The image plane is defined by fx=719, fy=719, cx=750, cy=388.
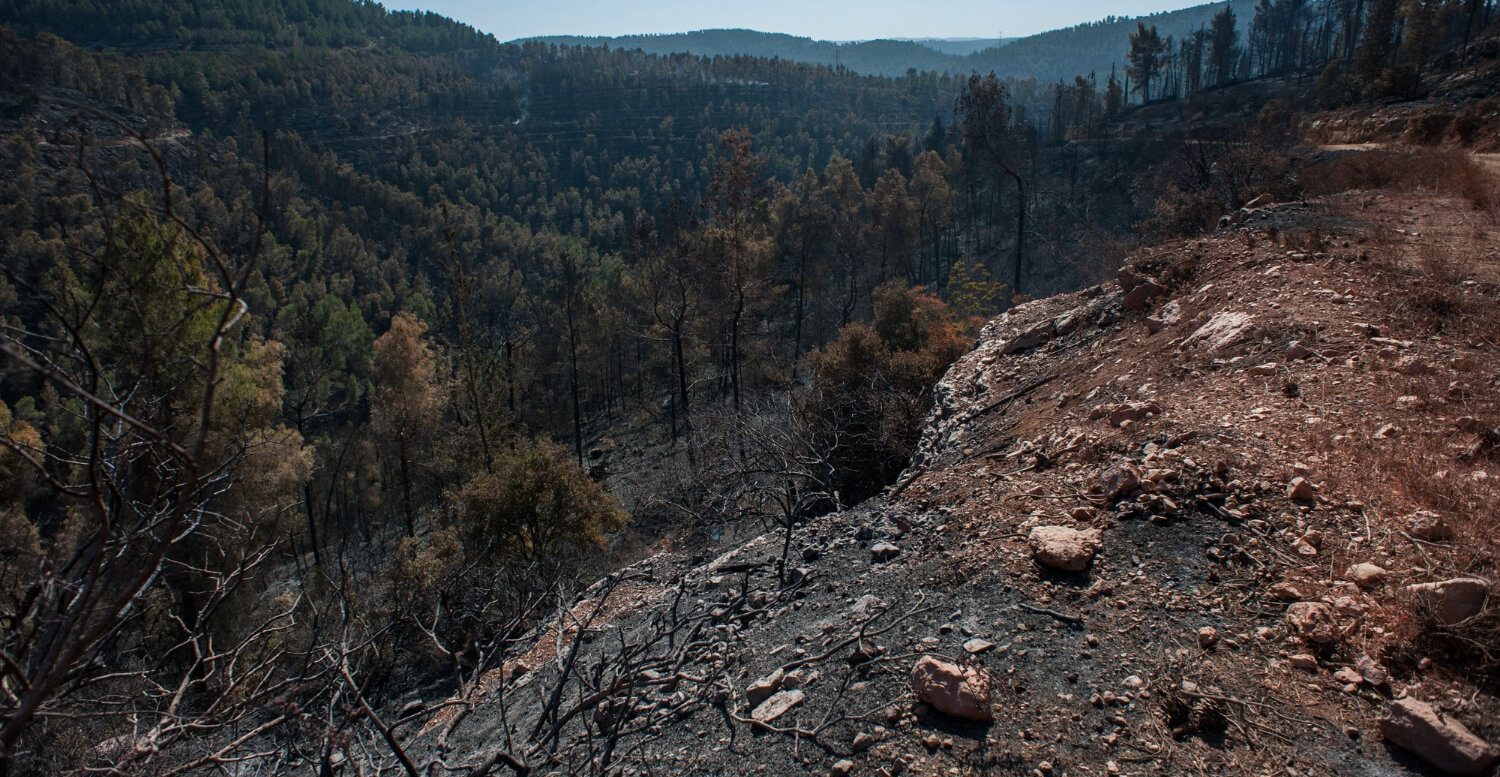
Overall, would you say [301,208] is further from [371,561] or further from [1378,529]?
[1378,529]

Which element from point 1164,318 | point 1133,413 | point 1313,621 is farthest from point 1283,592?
point 1164,318

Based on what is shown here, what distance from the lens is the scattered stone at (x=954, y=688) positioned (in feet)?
12.4

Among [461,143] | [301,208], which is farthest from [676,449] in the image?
[461,143]

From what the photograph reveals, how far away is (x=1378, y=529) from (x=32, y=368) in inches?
225

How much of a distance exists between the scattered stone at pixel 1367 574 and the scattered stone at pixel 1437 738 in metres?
0.85

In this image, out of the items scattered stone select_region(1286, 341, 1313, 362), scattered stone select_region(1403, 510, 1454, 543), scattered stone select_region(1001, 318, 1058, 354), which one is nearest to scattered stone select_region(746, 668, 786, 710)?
scattered stone select_region(1403, 510, 1454, 543)

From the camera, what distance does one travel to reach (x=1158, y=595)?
4328mm

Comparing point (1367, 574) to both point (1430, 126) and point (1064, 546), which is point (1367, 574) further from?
point (1430, 126)

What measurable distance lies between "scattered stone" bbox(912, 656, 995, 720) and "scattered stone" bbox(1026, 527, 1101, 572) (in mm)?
1177

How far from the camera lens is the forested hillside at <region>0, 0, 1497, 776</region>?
2.93m

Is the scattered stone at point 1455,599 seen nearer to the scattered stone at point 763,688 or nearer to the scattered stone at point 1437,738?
the scattered stone at point 1437,738

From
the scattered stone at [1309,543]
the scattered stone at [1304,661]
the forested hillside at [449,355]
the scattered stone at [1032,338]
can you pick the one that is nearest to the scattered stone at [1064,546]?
the scattered stone at [1309,543]

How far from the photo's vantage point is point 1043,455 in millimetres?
6504

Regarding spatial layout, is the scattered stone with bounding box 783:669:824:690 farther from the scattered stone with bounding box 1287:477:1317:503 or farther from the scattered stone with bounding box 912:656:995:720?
the scattered stone with bounding box 1287:477:1317:503
